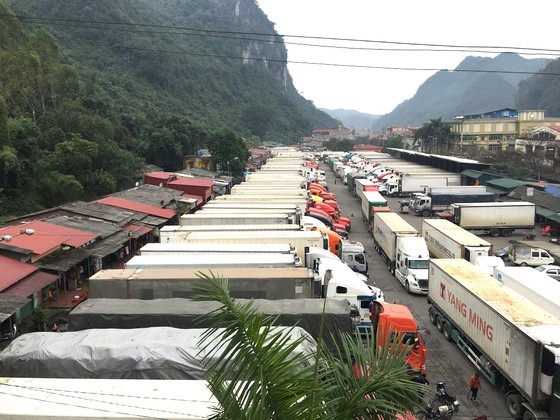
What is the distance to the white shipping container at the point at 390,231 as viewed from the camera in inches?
732

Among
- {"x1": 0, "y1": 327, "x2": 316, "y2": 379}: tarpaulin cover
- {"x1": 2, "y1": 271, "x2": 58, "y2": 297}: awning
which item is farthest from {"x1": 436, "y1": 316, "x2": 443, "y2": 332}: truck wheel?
{"x1": 2, "y1": 271, "x2": 58, "y2": 297}: awning

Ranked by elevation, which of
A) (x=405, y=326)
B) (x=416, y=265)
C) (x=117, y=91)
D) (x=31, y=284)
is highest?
(x=117, y=91)

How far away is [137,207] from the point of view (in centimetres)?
2245

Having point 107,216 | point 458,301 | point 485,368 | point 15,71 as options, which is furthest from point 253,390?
point 15,71

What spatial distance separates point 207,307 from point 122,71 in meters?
74.3

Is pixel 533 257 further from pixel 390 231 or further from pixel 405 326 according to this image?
pixel 405 326

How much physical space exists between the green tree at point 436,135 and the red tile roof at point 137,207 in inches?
2275

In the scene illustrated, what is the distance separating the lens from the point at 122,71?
75312mm

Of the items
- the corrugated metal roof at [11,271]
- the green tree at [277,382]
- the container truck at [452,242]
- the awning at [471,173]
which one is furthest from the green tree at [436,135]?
the green tree at [277,382]

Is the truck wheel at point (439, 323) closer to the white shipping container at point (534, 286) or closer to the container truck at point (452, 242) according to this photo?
the white shipping container at point (534, 286)

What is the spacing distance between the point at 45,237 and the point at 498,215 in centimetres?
2262

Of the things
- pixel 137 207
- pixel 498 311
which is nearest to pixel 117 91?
pixel 137 207

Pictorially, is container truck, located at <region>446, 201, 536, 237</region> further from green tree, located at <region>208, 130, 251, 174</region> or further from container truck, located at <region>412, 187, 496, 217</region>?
green tree, located at <region>208, 130, 251, 174</region>

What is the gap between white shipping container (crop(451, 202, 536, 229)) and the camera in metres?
24.8
